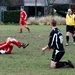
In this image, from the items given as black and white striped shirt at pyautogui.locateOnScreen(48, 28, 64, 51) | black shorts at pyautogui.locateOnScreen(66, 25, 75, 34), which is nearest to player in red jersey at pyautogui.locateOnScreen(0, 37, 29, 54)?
black and white striped shirt at pyautogui.locateOnScreen(48, 28, 64, 51)

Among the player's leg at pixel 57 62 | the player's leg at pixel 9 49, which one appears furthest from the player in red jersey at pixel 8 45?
the player's leg at pixel 57 62

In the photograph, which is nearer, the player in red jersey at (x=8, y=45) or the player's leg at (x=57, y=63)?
the player's leg at (x=57, y=63)

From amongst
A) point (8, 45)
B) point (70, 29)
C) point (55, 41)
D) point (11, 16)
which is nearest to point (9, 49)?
point (8, 45)

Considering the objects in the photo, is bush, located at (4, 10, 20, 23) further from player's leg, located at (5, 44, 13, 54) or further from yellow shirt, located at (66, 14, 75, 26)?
player's leg, located at (5, 44, 13, 54)

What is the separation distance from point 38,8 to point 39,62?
164ft

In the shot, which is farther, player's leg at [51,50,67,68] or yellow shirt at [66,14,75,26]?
yellow shirt at [66,14,75,26]

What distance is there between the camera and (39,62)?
12211mm

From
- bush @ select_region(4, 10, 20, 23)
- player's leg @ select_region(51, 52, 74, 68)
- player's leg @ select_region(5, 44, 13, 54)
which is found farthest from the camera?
bush @ select_region(4, 10, 20, 23)

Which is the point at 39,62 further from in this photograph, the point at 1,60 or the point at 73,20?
the point at 73,20

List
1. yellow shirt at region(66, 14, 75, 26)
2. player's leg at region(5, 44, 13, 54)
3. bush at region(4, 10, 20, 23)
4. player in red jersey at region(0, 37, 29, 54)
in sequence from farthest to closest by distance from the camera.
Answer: bush at region(4, 10, 20, 23), yellow shirt at region(66, 14, 75, 26), player's leg at region(5, 44, 13, 54), player in red jersey at region(0, 37, 29, 54)

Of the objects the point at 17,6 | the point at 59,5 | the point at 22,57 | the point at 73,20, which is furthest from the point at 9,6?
the point at 22,57

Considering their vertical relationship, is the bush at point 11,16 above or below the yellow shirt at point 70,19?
below

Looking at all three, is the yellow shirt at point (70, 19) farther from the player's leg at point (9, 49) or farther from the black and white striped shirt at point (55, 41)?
the black and white striped shirt at point (55, 41)

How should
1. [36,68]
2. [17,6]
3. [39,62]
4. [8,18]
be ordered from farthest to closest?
[17,6] < [8,18] < [39,62] < [36,68]
